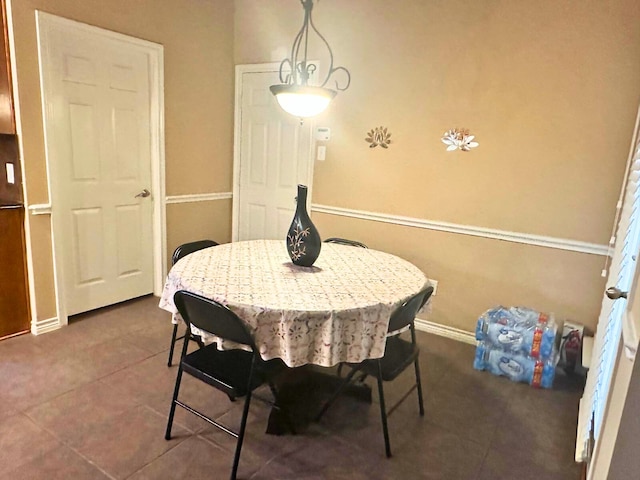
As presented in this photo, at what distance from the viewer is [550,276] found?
300cm

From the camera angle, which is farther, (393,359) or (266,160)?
(266,160)

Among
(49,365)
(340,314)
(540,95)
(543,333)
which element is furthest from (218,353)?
(540,95)

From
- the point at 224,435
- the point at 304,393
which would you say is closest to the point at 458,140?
the point at 304,393

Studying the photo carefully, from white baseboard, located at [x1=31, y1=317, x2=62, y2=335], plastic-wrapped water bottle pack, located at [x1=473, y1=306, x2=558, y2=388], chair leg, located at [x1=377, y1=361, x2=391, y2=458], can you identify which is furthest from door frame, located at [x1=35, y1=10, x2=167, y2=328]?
plastic-wrapped water bottle pack, located at [x1=473, y1=306, x2=558, y2=388]

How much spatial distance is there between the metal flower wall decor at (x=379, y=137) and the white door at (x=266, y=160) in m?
A: 0.61

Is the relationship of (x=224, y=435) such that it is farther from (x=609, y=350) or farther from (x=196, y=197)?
(x=196, y=197)

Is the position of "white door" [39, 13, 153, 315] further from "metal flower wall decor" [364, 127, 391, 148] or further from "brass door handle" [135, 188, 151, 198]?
"metal flower wall decor" [364, 127, 391, 148]

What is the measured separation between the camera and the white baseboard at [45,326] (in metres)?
3.06

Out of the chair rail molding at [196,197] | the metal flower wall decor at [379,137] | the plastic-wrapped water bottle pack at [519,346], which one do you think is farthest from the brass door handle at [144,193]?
the plastic-wrapped water bottle pack at [519,346]

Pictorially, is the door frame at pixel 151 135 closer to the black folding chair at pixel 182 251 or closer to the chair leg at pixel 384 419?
the black folding chair at pixel 182 251

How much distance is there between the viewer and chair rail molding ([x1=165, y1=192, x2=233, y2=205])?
153 inches

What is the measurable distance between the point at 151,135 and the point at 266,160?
105 centimetres

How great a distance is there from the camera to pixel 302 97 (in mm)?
2219

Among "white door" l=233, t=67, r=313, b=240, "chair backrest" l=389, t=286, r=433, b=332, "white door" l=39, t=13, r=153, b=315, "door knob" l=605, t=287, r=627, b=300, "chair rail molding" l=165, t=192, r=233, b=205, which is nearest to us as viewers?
"door knob" l=605, t=287, r=627, b=300
